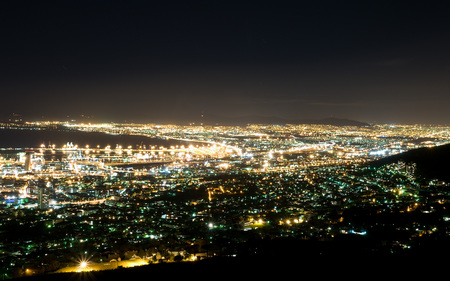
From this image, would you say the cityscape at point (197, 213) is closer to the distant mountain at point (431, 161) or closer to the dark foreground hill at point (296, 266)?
the distant mountain at point (431, 161)

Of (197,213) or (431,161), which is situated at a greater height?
(431,161)

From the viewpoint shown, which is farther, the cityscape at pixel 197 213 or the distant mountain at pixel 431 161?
the distant mountain at pixel 431 161

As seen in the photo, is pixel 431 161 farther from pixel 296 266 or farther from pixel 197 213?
pixel 296 266

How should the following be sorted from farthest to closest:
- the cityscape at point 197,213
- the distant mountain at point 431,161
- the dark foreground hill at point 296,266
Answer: the distant mountain at point 431,161
the cityscape at point 197,213
the dark foreground hill at point 296,266

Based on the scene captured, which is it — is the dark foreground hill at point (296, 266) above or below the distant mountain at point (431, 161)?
below

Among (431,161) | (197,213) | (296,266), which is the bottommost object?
(197,213)

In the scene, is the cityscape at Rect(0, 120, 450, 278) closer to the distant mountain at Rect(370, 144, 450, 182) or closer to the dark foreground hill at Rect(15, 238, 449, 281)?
the distant mountain at Rect(370, 144, 450, 182)

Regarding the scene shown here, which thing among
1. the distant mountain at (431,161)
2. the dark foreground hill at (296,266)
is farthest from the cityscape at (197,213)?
the dark foreground hill at (296,266)

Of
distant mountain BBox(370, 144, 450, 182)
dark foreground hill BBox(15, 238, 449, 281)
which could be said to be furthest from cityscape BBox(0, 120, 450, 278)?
dark foreground hill BBox(15, 238, 449, 281)

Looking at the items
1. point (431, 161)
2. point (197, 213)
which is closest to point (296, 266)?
point (197, 213)
